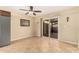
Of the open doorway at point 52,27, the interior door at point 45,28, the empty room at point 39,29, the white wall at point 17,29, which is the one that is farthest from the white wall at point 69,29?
the white wall at point 17,29

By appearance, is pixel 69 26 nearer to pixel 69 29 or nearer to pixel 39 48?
pixel 69 29

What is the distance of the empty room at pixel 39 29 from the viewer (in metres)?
5.32

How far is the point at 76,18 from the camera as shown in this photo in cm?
613

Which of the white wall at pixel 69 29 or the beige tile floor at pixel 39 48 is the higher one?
the white wall at pixel 69 29

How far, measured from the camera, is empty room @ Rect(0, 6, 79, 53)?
17.5 feet

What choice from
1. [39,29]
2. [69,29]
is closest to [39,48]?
[69,29]

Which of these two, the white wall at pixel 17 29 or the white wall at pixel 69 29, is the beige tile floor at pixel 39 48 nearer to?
the white wall at pixel 69 29

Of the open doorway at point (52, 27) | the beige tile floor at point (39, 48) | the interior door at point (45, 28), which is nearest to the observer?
the beige tile floor at point (39, 48)

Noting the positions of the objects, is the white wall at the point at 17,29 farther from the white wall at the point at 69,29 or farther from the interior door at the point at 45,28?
the white wall at the point at 69,29

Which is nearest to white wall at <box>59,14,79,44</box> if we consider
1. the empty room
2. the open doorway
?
the empty room

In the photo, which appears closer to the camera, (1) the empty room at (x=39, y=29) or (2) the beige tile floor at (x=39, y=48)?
(2) the beige tile floor at (x=39, y=48)

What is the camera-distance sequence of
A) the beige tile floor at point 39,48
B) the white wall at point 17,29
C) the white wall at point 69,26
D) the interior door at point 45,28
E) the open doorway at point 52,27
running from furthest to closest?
1. the interior door at point 45,28
2. the open doorway at point 52,27
3. the white wall at point 17,29
4. the white wall at point 69,26
5. the beige tile floor at point 39,48
